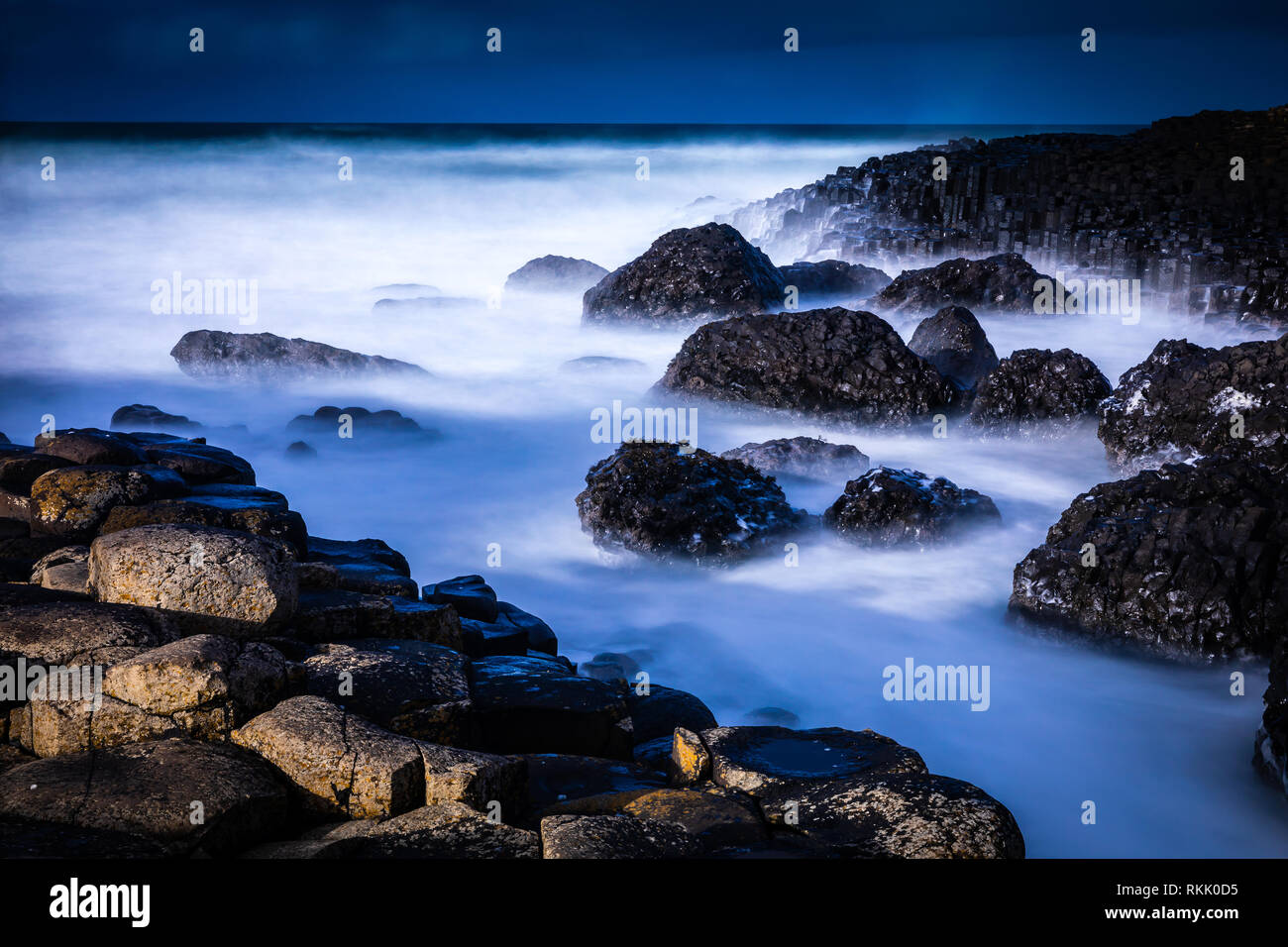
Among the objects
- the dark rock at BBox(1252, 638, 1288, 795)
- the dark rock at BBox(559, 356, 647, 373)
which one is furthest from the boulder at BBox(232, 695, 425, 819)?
the dark rock at BBox(559, 356, 647, 373)

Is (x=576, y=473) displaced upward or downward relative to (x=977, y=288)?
downward

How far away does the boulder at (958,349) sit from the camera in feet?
33.5

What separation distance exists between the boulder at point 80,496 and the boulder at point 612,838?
10.6ft

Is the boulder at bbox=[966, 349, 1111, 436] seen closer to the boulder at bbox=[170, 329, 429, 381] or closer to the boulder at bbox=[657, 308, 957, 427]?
the boulder at bbox=[657, 308, 957, 427]

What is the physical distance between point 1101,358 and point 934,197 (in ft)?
21.3

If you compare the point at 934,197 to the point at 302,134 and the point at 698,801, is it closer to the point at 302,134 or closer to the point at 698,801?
the point at 698,801

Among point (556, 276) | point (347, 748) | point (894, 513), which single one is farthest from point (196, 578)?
point (556, 276)

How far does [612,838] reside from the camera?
3.00 metres

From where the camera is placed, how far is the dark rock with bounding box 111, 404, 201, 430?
29.9 feet

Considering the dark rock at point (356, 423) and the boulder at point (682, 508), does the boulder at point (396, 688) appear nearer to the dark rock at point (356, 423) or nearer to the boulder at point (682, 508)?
the boulder at point (682, 508)

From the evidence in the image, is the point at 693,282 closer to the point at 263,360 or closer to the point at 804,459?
the point at 804,459

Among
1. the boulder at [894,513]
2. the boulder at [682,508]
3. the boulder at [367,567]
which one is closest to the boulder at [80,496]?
the boulder at [367,567]

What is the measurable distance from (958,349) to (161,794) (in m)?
8.68

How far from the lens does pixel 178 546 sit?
3982mm
